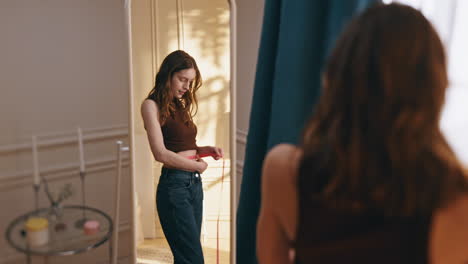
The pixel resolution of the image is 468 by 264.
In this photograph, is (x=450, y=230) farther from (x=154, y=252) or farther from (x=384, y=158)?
(x=154, y=252)

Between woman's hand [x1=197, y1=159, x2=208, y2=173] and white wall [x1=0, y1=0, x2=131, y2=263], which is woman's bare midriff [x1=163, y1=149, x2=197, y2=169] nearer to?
woman's hand [x1=197, y1=159, x2=208, y2=173]

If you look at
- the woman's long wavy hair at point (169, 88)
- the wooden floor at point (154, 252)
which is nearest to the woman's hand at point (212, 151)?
the woman's long wavy hair at point (169, 88)

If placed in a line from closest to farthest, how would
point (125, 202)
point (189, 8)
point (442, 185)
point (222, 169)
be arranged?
point (442, 185), point (189, 8), point (222, 169), point (125, 202)

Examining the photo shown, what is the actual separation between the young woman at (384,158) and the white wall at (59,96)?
0.90m

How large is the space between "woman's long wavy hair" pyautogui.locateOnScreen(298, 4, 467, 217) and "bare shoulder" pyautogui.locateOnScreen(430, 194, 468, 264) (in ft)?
0.05

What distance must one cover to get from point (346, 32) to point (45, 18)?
1.18 m

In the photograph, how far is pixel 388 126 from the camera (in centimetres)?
72

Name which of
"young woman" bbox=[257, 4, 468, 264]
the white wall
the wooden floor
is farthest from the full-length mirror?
"young woman" bbox=[257, 4, 468, 264]

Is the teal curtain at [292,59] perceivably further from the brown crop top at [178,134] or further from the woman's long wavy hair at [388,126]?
the woman's long wavy hair at [388,126]

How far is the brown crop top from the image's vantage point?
54.4 inches

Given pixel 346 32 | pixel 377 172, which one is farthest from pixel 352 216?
pixel 346 32

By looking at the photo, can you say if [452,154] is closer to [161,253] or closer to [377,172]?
[377,172]

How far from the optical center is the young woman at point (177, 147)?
1.38 meters

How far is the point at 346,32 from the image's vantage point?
0.75 metres
